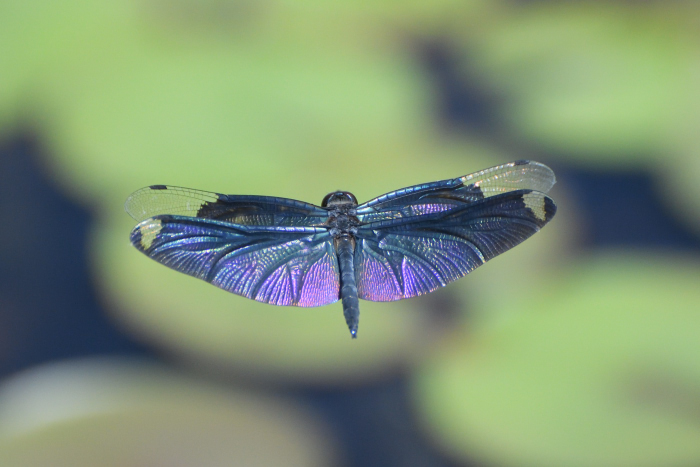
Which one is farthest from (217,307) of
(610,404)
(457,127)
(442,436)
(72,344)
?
(457,127)

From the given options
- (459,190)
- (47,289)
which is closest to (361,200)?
(459,190)

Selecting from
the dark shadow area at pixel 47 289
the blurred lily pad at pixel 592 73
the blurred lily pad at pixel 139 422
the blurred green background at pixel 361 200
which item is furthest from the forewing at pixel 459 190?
the blurred lily pad at pixel 592 73

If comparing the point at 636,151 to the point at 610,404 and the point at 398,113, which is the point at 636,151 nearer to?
the point at 398,113

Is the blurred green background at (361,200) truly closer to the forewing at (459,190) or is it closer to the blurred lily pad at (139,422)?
the blurred lily pad at (139,422)

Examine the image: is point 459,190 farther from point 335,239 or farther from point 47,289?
point 47,289

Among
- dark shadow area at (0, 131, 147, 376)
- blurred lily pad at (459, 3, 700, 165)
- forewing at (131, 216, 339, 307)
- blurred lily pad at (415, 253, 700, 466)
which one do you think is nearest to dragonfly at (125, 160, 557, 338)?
forewing at (131, 216, 339, 307)

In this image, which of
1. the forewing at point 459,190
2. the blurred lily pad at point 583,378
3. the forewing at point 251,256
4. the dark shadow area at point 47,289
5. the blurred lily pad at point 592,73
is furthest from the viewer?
the blurred lily pad at point 592,73
